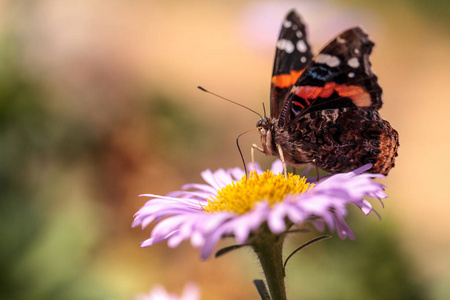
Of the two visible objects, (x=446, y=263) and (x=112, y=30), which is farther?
(x=112, y=30)

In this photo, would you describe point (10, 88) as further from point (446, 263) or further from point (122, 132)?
point (446, 263)

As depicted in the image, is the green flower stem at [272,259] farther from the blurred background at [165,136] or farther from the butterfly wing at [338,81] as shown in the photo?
the blurred background at [165,136]

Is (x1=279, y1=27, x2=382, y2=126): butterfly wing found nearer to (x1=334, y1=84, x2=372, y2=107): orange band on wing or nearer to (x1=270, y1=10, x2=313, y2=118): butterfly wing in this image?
(x1=334, y1=84, x2=372, y2=107): orange band on wing

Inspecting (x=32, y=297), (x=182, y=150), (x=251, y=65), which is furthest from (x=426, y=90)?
(x=32, y=297)

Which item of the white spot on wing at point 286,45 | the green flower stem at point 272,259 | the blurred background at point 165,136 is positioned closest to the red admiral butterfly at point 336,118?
the white spot on wing at point 286,45

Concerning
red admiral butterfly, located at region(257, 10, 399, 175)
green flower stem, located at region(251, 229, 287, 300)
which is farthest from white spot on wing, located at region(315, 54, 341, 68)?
green flower stem, located at region(251, 229, 287, 300)

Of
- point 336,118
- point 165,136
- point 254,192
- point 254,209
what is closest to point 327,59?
point 336,118

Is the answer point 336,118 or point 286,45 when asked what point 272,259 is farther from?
point 286,45
